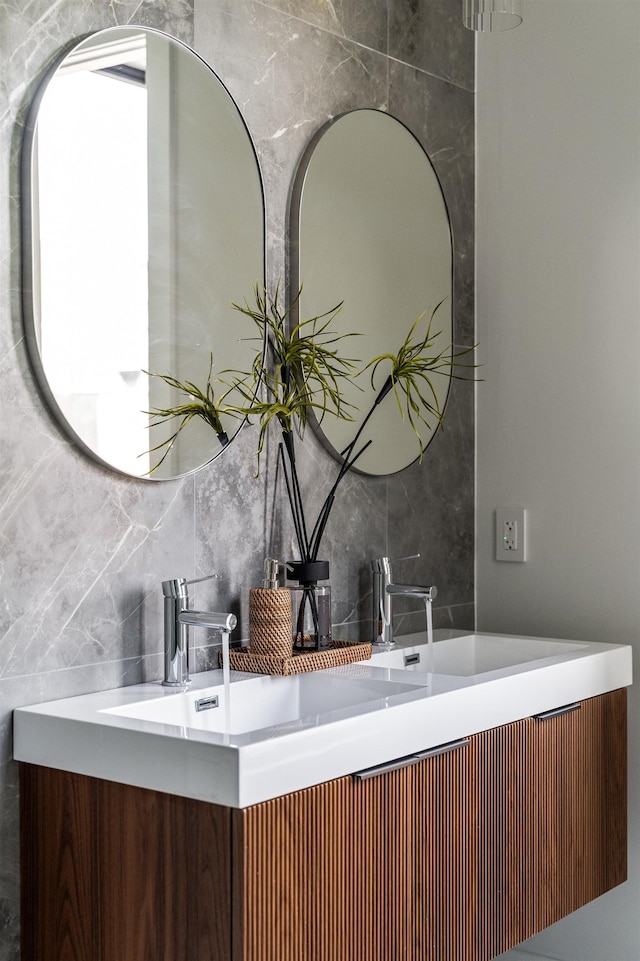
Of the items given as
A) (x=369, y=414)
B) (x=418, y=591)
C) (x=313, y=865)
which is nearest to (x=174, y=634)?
(x=313, y=865)

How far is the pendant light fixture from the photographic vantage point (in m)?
2.00

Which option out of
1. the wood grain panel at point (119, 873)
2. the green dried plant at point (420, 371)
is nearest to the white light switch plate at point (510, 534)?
the green dried plant at point (420, 371)

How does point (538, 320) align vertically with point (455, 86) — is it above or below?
below

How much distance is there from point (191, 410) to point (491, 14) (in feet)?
3.20

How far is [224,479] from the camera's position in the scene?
6.35 ft

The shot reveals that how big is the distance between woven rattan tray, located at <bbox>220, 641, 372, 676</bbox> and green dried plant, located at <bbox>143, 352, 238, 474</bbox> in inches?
14.9

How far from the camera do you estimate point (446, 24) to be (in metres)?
2.50

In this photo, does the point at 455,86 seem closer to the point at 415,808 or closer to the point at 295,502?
the point at 295,502

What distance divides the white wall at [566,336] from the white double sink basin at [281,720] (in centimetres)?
31

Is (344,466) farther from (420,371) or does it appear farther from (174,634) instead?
(174,634)

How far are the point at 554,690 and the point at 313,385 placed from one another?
760 millimetres

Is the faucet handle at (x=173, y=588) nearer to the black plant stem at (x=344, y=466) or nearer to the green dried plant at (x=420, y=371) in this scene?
the black plant stem at (x=344, y=466)

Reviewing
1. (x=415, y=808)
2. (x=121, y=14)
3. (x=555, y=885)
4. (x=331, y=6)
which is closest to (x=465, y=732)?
(x=415, y=808)

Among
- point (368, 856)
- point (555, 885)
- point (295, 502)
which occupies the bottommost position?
point (555, 885)
